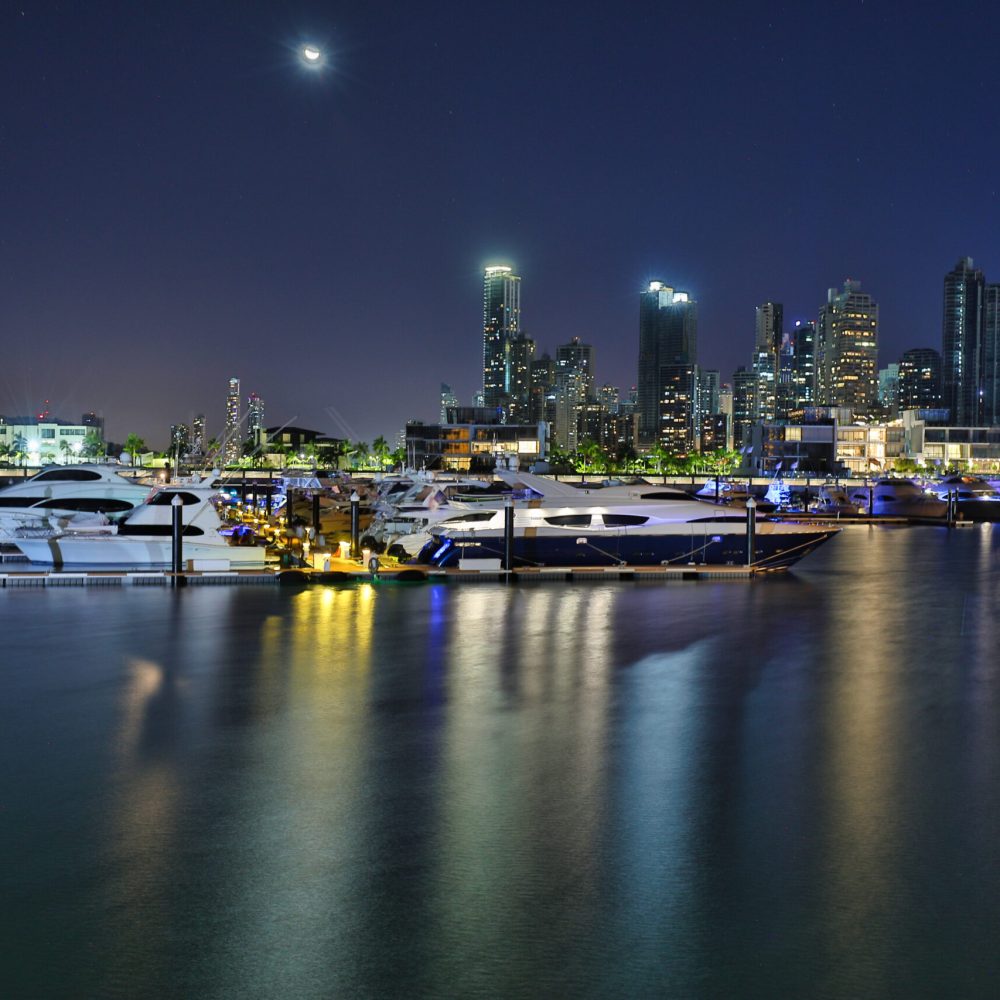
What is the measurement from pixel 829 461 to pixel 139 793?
509ft

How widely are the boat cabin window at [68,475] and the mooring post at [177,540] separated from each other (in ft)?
43.3

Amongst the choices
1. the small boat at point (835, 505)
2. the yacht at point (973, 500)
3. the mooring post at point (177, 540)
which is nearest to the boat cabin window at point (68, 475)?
the mooring post at point (177, 540)

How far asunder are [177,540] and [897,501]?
49453 mm

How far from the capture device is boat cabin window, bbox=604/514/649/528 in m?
27.0

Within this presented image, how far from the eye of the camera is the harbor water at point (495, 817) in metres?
5.90

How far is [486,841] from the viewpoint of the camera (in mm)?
7770

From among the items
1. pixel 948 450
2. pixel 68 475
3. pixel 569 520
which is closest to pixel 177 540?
pixel 569 520

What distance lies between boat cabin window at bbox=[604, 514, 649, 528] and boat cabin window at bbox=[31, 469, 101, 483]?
18403 millimetres

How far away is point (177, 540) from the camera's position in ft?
81.4

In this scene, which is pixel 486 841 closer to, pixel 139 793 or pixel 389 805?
pixel 389 805

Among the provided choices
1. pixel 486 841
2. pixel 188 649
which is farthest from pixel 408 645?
pixel 486 841

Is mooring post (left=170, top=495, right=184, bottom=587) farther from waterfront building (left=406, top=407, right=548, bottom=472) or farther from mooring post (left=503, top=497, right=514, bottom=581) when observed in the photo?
waterfront building (left=406, top=407, right=548, bottom=472)

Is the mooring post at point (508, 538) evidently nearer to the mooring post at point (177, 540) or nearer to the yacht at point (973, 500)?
the mooring post at point (177, 540)

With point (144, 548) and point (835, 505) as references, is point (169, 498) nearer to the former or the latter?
point (144, 548)
